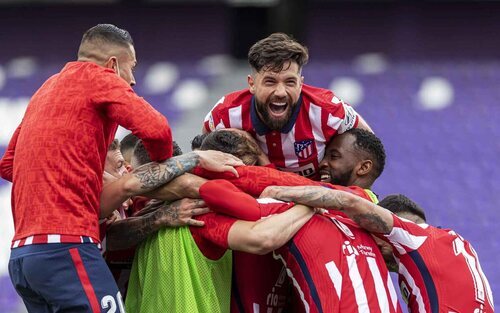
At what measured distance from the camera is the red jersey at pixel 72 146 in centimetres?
413

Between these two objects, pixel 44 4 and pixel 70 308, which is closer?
pixel 70 308

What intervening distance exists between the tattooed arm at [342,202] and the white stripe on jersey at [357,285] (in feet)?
0.65

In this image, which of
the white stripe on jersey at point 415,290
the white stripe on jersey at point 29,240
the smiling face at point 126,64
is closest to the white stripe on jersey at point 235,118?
the smiling face at point 126,64

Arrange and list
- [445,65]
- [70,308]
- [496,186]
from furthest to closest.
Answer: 1. [445,65]
2. [496,186]
3. [70,308]

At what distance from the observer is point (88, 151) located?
13.8 ft

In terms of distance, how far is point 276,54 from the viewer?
5109 mm

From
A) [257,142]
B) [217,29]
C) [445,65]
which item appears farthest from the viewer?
[217,29]

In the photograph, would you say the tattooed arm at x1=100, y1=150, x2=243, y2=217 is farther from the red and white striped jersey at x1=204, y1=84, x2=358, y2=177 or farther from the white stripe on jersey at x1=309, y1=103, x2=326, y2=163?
the white stripe on jersey at x1=309, y1=103, x2=326, y2=163

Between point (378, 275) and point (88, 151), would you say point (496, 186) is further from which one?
point (88, 151)

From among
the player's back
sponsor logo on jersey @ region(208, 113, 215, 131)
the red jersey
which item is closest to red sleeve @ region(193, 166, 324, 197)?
the red jersey

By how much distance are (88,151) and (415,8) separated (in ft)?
25.1

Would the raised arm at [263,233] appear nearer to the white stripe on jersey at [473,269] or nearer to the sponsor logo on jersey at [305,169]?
the white stripe on jersey at [473,269]

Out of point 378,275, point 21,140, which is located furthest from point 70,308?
point 378,275

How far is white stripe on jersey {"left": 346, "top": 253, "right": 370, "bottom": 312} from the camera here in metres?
4.17
